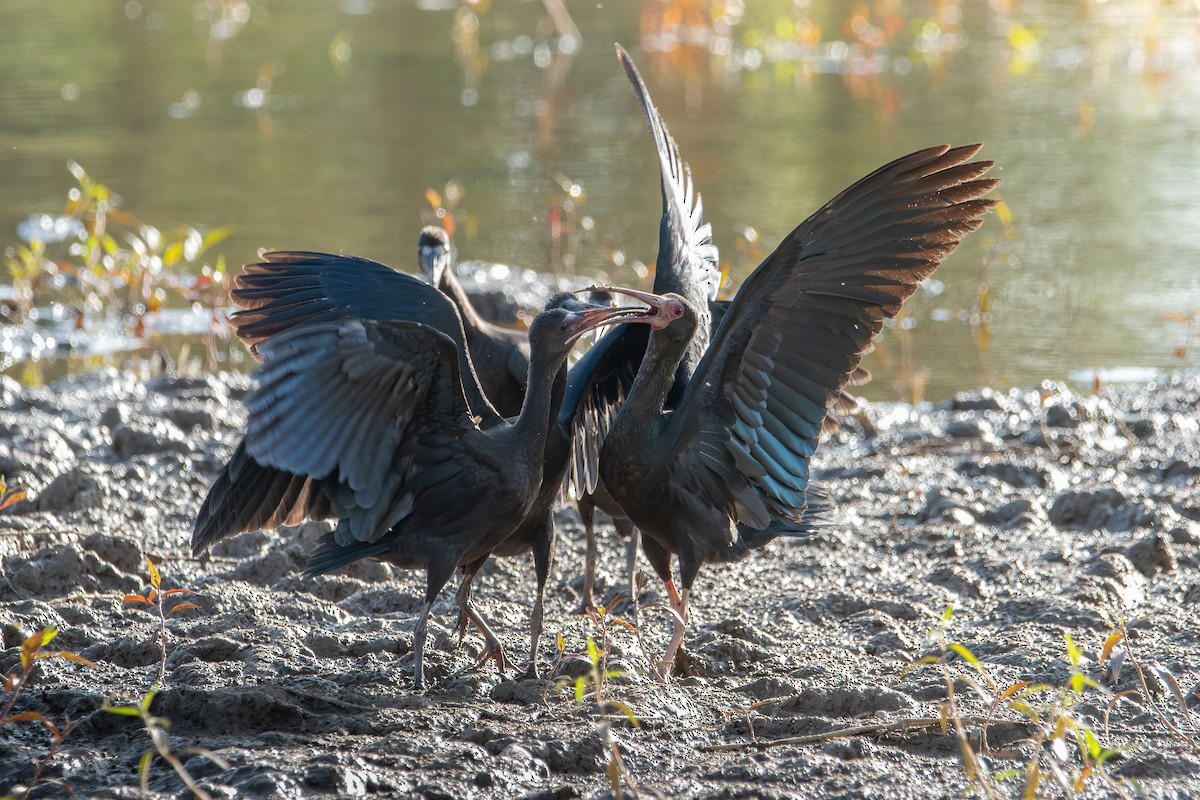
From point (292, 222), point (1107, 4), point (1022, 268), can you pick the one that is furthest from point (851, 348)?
point (1107, 4)

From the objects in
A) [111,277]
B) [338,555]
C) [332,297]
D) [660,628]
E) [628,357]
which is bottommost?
[660,628]

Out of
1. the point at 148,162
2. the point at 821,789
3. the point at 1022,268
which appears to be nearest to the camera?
the point at 821,789

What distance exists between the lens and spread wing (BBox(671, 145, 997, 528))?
423cm

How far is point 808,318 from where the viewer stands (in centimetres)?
432

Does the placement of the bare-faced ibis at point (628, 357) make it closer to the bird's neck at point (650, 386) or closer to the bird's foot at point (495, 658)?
the bird's neck at point (650, 386)

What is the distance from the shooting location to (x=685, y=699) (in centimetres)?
411

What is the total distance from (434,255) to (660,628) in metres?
2.31

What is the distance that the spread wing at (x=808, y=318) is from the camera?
4.23 m

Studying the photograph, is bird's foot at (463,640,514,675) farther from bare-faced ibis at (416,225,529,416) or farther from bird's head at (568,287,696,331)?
bare-faced ibis at (416,225,529,416)

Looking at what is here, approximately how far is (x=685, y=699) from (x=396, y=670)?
909 millimetres

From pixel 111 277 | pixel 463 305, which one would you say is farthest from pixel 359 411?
pixel 111 277

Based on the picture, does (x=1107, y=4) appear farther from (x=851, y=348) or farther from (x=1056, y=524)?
(x=851, y=348)

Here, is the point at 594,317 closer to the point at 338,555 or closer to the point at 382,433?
the point at 382,433

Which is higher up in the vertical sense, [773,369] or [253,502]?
[773,369]
